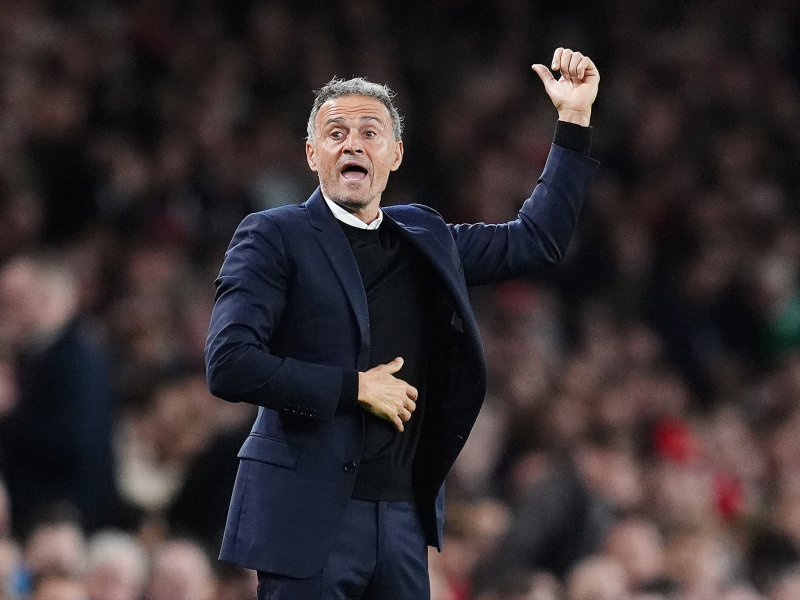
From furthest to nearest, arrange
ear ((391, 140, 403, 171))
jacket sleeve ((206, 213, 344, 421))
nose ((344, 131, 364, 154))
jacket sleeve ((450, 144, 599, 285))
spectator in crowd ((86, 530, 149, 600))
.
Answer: spectator in crowd ((86, 530, 149, 600)), jacket sleeve ((450, 144, 599, 285)), ear ((391, 140, 403, 171)), nose ((344, 131, 364, 154)), jacket sleeve ((206, 213, 344, 421))

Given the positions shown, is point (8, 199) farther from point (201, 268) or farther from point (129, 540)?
point (129, 540)

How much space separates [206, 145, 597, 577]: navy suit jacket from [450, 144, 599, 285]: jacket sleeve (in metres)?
0.06

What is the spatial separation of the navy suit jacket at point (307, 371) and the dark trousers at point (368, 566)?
0.11 feet

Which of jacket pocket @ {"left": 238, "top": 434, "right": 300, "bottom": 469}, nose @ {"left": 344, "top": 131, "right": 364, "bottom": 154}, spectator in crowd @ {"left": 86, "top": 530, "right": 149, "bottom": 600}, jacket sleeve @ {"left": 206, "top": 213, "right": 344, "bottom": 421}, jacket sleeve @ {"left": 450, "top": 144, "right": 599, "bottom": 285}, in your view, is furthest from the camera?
spectator in crowd @ {"left": 86, "top": 530, "right": 149, "bottom": 600}

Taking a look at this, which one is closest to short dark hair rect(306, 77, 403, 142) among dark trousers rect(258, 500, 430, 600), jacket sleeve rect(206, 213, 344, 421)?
jacket sleeve rect(206, 213, 344, 421)

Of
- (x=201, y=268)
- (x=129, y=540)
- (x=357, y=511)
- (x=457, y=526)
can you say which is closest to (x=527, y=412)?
(x=457, y=526)

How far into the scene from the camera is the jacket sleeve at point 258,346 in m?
A: 2.79

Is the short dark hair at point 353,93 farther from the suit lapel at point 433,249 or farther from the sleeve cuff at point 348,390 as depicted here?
the sleeve cuff at point 348,390

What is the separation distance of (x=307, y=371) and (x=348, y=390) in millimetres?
93

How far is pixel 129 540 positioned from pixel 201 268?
2.44 m

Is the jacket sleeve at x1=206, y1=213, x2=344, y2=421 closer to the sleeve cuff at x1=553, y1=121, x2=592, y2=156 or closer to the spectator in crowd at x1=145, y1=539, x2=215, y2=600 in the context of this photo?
the sleeve cuff at x1=553, y1=121, x2=592, y2=156

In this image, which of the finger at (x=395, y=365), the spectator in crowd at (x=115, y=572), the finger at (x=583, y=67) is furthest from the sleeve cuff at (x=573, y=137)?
the spectator in crowd at (x=115, y=572)

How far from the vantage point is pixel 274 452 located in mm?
2908

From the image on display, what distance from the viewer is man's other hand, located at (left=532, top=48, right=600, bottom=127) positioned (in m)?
3.34
